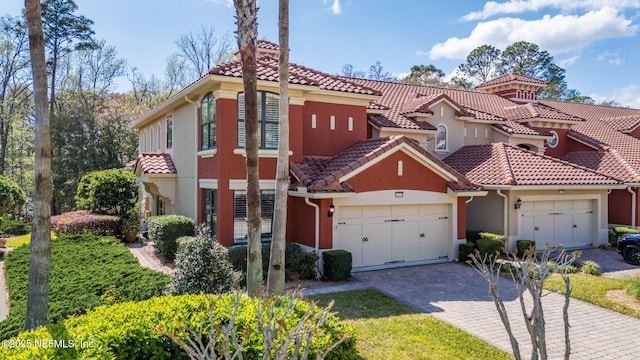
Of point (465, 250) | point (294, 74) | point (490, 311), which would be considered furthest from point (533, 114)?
point (490, 311)

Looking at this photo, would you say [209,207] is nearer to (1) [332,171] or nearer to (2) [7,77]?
(1) [332,171]

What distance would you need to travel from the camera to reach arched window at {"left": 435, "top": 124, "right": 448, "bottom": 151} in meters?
21.5

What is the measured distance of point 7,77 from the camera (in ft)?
123

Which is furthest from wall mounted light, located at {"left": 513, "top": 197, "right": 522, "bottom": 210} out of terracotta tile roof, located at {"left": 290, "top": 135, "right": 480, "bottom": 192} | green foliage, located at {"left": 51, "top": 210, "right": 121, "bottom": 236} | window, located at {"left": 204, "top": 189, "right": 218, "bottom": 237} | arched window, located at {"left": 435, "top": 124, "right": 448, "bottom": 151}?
green foliage, located at {"left": 51, "top": 210, "right": 121, "bottom": 236}

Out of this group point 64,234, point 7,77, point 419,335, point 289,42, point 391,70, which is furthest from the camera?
point 391,70

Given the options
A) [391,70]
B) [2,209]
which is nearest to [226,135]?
[2,209]

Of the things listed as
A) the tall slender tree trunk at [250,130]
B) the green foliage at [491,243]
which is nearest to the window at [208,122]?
→ the tall slender tree trunk at [250,130]

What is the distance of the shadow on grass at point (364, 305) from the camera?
10.0 meters

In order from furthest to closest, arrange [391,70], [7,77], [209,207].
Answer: [391,70]
[7,77]
[209,207]

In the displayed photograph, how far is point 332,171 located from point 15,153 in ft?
138

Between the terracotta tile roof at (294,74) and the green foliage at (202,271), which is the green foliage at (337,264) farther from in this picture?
the terracotta tile roof at (294,74)

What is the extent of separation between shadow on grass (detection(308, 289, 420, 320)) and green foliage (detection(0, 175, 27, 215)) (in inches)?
656

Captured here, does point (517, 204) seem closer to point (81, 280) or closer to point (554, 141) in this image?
point (554, 141)

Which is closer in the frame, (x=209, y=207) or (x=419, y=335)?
(x=419, y=335)
